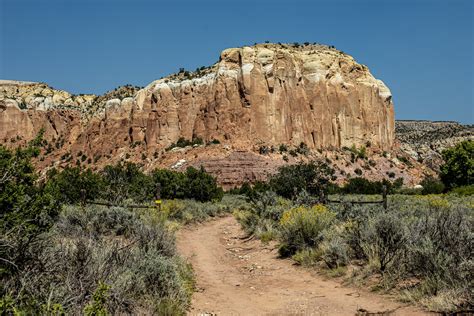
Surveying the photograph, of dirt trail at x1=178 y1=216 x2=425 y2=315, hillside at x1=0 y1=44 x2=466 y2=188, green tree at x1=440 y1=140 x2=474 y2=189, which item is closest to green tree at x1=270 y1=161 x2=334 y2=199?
dirt trail at x1=178 y1=216 x2=425 y2=315

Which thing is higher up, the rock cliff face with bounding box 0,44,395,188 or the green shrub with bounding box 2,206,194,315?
the rock cliff face with bounding box 0,44,395,188

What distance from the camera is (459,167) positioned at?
168 ft

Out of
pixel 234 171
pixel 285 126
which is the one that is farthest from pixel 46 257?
pixel 285 126

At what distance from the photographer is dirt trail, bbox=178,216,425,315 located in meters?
7.00

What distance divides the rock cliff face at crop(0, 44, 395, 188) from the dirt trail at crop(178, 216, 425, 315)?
51.5 m

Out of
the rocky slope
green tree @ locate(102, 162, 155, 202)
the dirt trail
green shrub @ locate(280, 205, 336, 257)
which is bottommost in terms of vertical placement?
the dirt trail

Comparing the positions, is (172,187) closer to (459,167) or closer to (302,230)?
(302,230)

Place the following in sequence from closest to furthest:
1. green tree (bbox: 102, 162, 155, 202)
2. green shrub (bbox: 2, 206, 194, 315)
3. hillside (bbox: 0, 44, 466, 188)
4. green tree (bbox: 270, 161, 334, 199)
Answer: green shrub (bbox: 2, 206, 194, 315) → green tree (bbox: 102, 162, 155, 202) → green tree (bbox: 270, 161, 334, 199) → hillside (bbox: 0, 44, 466, 188)

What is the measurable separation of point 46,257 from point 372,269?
6.14m

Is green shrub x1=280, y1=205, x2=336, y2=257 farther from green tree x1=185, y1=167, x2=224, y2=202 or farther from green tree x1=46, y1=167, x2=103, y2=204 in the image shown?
green tree x1=185, y1=167, x2=224, y2=202

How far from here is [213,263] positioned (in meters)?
11.7

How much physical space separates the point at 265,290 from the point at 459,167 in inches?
1981

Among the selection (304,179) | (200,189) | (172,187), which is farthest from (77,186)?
(304,179)

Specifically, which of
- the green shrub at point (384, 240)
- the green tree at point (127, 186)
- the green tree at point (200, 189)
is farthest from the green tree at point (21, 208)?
the green tree at point (200, 189)
